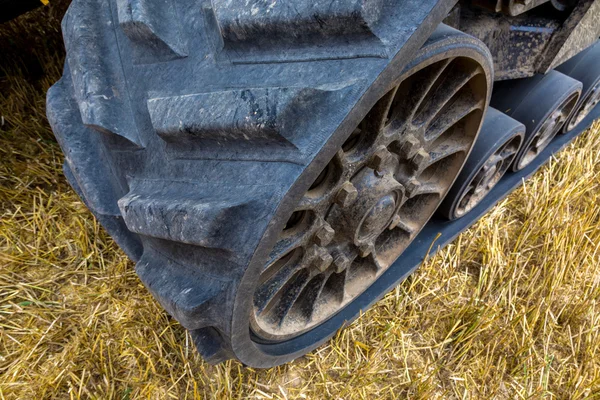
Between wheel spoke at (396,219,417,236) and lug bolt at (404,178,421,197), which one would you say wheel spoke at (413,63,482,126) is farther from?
wheel spoke at (396,219,417,236)

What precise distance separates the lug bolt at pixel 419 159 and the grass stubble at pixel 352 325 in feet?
1.47

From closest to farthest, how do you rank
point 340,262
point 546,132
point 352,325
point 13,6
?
1. point 340,262
2. point 13,6
3. point 352,325
4. point 546,132

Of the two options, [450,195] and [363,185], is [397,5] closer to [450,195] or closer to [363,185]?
[363,185]

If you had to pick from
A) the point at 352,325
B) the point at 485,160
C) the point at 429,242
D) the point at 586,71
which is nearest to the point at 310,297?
the point at 352,325

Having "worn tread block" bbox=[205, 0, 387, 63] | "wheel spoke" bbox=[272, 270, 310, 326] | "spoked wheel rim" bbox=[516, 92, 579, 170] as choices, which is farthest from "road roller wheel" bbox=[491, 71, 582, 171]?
"worn tread block" bbox=[205, 0, 387, 63]

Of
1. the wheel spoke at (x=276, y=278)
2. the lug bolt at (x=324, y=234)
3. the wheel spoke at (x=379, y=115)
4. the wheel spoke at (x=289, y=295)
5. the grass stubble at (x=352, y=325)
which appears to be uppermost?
the wheel spoke at (x=379, y=115)

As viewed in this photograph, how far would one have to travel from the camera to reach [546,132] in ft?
5.36

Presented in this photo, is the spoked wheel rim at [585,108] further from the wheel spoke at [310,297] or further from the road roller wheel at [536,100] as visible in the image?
the wheel spoke at [310,297]

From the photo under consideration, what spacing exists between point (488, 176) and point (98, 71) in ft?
3.52

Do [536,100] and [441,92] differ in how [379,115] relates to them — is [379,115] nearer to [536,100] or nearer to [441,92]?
[441,92]

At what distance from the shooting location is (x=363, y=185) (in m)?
1.02

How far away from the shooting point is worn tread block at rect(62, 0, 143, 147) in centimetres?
88

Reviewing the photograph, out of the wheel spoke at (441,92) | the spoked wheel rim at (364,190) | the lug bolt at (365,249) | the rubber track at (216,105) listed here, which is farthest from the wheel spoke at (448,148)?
the rubber track at (216,105)

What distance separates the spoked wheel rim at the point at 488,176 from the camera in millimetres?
1411
